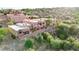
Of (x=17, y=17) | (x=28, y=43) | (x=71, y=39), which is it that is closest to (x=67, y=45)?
(x=71, y=39)

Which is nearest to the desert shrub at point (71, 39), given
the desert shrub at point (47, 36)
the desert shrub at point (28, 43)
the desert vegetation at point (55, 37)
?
the desert vegetation at point (55, 37)

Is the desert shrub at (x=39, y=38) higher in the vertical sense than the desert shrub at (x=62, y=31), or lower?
lower

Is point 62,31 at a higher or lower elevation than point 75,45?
higher

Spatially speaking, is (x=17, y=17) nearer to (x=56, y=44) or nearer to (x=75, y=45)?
(x=56, y=44)

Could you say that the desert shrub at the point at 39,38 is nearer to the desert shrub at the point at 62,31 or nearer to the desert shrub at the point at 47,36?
the desert shrub at the point at 47,36

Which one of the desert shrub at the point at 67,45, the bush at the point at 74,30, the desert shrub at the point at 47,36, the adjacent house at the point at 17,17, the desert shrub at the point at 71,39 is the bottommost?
the desert shrub at the point at 67,45

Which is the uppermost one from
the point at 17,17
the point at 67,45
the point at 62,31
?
the point at 17,17

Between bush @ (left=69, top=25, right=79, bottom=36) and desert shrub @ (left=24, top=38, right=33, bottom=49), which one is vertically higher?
bush @ (left=69, top=25, right=79, bottom=36)

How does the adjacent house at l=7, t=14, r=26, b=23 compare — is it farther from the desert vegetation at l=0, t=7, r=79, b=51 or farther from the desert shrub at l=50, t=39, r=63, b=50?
the desert shrub at l=50, t=39, r=63, b=50

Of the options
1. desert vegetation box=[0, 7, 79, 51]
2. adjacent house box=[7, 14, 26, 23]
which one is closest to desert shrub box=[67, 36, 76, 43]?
desert vegetation box=[0, 7, 79, 51]
